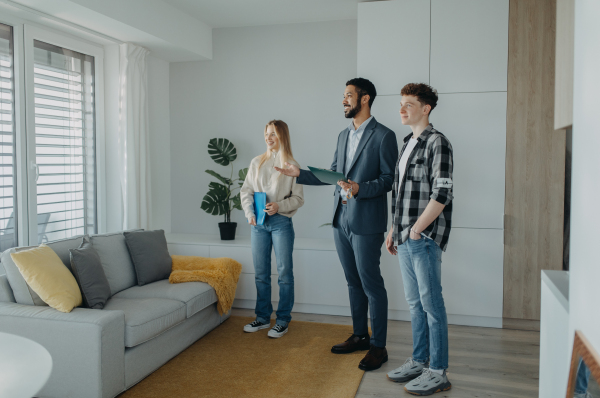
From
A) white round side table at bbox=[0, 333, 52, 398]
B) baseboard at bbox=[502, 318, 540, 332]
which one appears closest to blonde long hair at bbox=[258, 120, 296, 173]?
baseboard at bbox=[502, 318, 540, 332]

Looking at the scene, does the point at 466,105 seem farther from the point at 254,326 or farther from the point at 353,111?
the point at 254,326

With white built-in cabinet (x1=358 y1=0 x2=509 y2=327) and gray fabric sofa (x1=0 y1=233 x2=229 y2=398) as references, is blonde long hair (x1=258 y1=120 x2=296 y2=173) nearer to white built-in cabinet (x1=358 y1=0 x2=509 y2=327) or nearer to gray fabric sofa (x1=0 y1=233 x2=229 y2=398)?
white built-in cabinet (x1=358 y1=0 x2=509 y2=327)

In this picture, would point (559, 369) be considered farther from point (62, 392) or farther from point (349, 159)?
→ point (62, 392)

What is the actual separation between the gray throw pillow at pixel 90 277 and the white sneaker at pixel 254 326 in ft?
3.45

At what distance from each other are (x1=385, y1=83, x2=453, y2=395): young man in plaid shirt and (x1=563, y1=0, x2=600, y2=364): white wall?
3.98 feet

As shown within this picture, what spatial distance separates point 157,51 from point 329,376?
3.30 meters

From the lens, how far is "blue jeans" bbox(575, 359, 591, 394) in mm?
995

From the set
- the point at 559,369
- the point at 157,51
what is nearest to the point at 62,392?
the point at 559,369

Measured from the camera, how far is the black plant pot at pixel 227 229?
4.34 m

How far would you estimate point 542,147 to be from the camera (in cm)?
346

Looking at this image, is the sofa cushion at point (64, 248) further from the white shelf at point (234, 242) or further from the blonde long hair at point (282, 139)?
the blonde long hair at point (282, 139)

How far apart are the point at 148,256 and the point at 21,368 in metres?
2.24

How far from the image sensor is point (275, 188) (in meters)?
3.36

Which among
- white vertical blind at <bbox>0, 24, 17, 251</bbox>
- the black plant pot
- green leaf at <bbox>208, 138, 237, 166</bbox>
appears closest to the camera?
white vertical blind at <bbox>0, 24, 17, 251</bbox>
